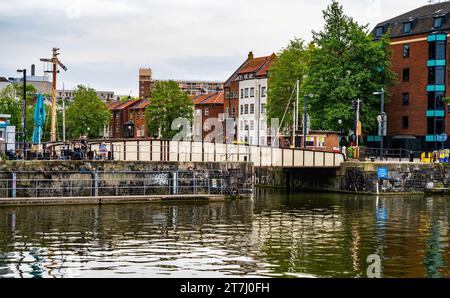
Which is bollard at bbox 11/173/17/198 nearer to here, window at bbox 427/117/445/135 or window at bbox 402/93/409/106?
window at bbox 427/117/445/135

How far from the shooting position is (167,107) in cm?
9975

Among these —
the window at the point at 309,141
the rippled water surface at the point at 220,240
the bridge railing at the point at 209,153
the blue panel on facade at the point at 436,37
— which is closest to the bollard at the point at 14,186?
the rippled water surface at the point at 220,240

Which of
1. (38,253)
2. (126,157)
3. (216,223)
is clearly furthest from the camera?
(126,157)

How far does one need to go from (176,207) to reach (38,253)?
18.0 metres

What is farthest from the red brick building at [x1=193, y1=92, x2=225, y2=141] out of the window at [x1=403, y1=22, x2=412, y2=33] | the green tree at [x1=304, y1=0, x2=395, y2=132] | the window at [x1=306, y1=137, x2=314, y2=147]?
the window at [x1=306, y1=137, x2=314, y2=147]

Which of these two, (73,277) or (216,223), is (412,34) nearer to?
(216,223)

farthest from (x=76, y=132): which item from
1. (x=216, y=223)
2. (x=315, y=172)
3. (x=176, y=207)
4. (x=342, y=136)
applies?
(x=216, y=223)

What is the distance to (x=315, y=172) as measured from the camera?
207 ft

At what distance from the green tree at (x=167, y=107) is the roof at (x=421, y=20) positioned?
94.8 ft

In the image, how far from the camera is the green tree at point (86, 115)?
113250 millimetres

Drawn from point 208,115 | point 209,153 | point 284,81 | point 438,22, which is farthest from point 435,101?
point 208,115

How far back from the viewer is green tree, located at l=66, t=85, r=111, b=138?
113250 mm

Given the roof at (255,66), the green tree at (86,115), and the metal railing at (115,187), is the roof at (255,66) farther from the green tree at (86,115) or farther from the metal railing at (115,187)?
the metal railing at (115,187)

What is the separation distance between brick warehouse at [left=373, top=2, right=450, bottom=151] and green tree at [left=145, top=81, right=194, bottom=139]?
29621 mm
